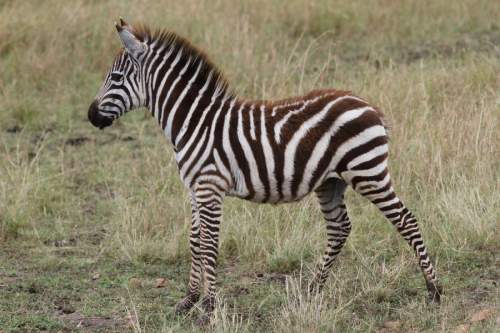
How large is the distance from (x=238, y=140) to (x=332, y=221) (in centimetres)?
100

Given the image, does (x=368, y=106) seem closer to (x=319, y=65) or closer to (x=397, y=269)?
(x=397, y=269)

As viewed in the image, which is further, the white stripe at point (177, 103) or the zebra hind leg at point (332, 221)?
the zebra hind leg at point (332, 221)

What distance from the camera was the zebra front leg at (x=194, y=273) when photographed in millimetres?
6551

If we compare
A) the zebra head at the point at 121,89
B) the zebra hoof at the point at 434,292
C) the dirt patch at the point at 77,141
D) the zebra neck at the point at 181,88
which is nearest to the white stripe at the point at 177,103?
the zebra neck at the point at 181,88

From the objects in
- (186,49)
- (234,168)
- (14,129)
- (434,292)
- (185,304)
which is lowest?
(185,304)

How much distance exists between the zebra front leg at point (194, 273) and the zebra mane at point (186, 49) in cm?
87

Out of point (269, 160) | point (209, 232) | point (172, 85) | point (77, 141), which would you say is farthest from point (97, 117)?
point (77, 141)

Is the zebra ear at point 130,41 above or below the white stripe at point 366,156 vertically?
above

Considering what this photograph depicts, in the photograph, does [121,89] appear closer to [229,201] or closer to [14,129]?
[229,201]

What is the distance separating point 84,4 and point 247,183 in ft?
26.7

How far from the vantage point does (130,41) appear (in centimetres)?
652

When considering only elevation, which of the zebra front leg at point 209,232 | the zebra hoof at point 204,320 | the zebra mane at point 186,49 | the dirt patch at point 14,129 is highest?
the zebra mane at point 186,49

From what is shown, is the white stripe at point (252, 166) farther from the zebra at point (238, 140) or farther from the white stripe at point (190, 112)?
the white stripe at point (190, 112)

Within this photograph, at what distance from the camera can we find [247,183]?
6.34 meters
